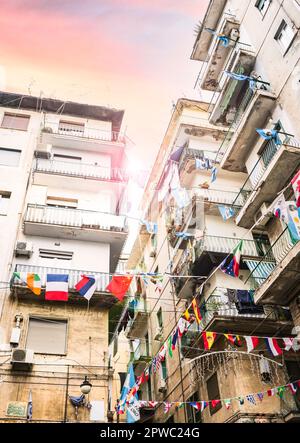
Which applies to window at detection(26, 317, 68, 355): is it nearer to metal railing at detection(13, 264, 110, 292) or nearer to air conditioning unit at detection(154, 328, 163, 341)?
metal railing at detection(13, 264, 110, 292)

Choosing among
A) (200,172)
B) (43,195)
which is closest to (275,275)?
(200,172)

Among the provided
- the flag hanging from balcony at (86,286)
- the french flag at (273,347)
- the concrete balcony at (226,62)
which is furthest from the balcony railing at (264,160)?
the flag hanging from balcony at (86,286)

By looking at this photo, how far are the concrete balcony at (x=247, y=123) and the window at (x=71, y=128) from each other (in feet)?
36.7

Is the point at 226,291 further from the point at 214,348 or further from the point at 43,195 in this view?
the point at 43,195

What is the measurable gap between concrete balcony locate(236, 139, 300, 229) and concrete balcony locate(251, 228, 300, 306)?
6.04ft

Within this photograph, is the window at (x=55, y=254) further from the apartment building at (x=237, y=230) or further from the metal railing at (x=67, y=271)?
the apartment building at (x=237, y=230)

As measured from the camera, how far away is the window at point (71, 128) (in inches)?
1027

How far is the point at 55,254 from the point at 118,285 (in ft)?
18.3

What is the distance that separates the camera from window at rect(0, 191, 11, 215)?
20.8 m

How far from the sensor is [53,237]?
20625 mm

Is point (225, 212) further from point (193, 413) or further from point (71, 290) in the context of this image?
point (193, 413)

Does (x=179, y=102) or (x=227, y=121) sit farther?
(x=179, y=102)

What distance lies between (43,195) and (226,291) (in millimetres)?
11014

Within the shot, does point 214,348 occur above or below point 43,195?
below
